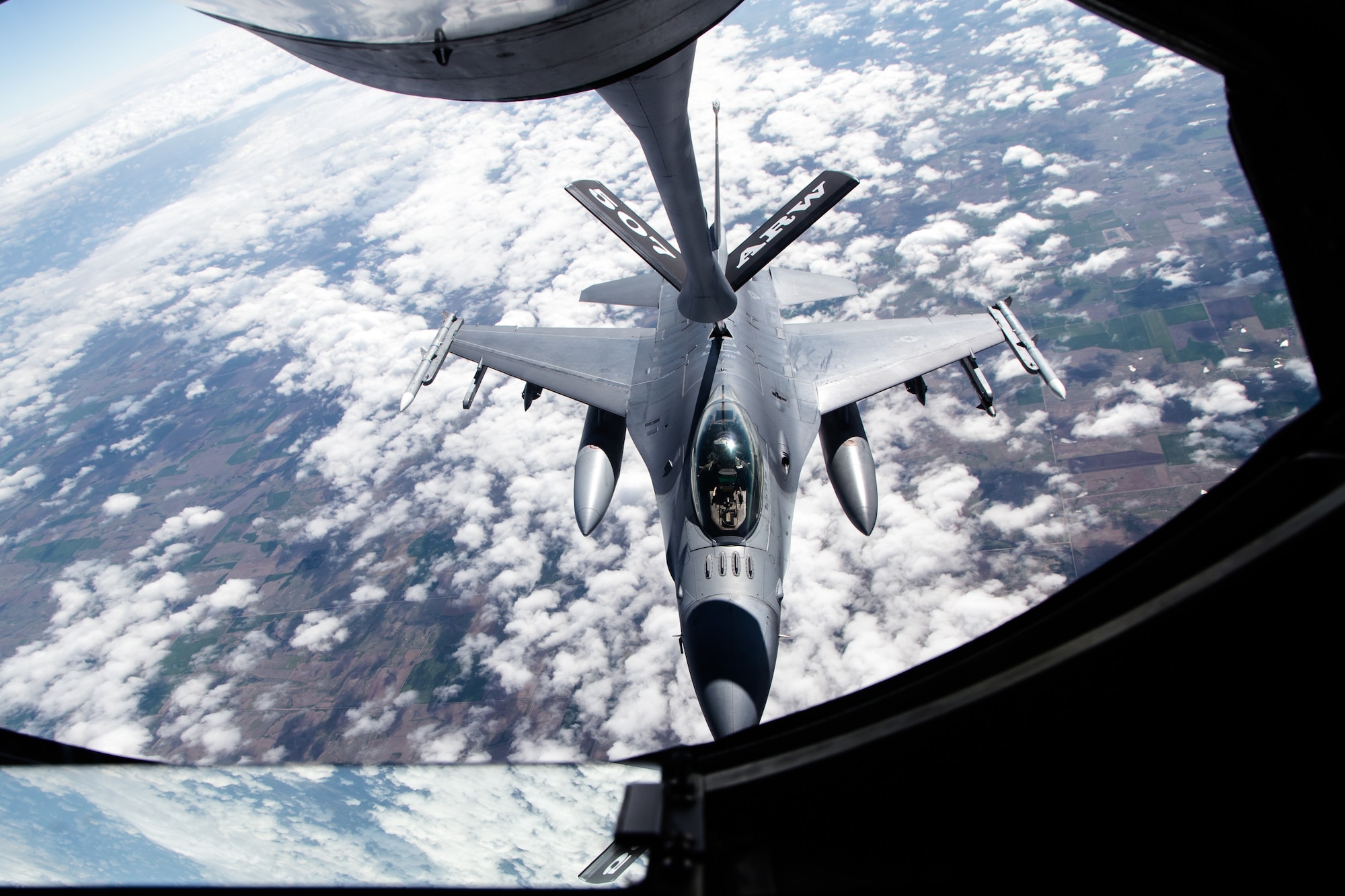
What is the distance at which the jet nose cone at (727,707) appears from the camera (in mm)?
6840

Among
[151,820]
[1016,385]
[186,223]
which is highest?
[186,223]

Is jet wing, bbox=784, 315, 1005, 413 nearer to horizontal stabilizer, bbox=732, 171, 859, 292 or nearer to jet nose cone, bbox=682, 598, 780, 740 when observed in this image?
horizontal stabilizer, bbox=732, 171, 859, 292

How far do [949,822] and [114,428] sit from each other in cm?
9022

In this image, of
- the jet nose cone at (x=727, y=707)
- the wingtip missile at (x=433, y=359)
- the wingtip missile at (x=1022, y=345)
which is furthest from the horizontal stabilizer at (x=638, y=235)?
the wingtip missile at (x=1022, y=345)

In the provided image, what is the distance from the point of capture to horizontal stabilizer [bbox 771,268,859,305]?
51.6 ft

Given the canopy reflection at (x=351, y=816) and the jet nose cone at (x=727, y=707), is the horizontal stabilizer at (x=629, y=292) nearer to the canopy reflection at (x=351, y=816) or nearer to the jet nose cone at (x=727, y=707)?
the jet nose cone at (x=727, y=707)

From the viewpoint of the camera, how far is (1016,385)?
39406mm

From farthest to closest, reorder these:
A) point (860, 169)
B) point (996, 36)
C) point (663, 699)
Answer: point (996, 36) < point (860, 169) < point (663, 699)

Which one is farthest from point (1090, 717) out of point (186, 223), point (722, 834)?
point (186, 223)

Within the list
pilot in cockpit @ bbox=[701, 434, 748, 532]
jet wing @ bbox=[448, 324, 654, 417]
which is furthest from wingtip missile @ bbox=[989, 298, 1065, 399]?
jet wing @ bbox=[448, 324, 654, 417]

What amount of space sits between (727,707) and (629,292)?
1199 centimetres

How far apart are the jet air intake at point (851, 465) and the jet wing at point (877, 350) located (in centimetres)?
54

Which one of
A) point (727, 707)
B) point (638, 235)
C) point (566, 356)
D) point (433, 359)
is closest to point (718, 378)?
point (638, 235)

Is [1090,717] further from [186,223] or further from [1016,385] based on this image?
[186,223]
